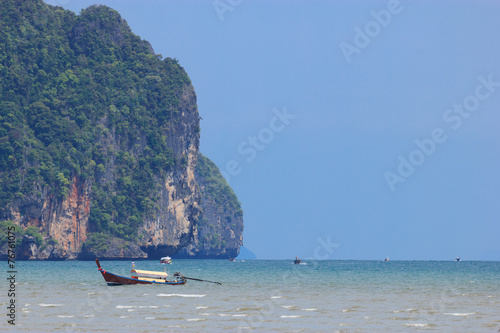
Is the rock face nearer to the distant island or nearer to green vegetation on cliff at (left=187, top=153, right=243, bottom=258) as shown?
green vegetation on cliff at (left=187, top=153, right=243, bottom=258)

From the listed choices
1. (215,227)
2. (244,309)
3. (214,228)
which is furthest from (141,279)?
(215,227)

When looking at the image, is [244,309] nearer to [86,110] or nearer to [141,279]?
[141,279]

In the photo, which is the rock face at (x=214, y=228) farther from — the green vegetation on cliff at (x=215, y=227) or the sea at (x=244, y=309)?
the sea at (x=244, y=309)

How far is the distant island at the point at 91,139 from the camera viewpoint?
108 meters

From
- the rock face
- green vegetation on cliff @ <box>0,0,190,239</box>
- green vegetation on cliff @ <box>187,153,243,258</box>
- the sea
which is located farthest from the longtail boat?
green vegetation on cliff @ <box>187,153,243,258</box>

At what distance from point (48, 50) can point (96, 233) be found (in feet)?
119

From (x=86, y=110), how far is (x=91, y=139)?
6318 mm

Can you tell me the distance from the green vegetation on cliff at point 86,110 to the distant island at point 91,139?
0.19 m

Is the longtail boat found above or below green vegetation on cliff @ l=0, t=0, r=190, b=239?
below

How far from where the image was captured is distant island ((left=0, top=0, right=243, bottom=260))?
10800cm

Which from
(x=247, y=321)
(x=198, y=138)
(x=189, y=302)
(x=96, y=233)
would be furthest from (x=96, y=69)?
(x=247, y=321)

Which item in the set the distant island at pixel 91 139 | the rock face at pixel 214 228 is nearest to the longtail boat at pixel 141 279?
the distant island at pixel 91 139

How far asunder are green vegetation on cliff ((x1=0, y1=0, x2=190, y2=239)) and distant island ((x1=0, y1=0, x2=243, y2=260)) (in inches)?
7.5

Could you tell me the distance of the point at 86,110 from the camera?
4820 inches
